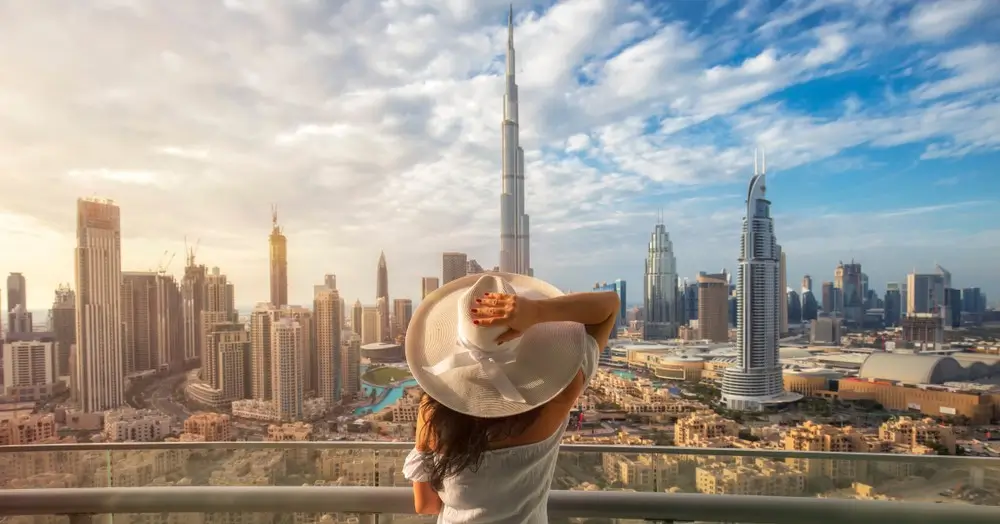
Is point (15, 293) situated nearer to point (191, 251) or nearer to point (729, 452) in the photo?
point (191, 251)

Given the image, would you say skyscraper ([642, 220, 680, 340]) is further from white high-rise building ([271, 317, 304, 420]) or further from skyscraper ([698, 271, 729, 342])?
white high-rise building ([271, 317, 304, 420])

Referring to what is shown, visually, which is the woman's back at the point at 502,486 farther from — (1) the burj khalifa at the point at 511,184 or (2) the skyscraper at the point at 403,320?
(1) the burj khalifa at the point at 511,184

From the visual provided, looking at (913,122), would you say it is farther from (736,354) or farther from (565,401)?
(565,401)

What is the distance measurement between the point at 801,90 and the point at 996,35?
3.54 m

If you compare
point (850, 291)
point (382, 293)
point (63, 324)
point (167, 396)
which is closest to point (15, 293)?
point (63, 324)

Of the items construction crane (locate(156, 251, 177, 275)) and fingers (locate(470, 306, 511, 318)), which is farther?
construction crane (locate(156, 251, 177, 275))

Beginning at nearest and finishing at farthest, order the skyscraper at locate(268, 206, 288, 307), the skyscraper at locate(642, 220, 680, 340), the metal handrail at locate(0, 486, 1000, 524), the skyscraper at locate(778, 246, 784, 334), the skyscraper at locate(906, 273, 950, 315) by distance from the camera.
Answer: the metal handrail at locate(0, 486, 1000, 524) → the skyscraper at locate(906, 273, 950, 315) → the skyscraper at locate(268, 206, 288, 307) → the skyscraper at locate(642, 220, 680, 340) → the skyscraper at locate(778, 246, 784, 334)

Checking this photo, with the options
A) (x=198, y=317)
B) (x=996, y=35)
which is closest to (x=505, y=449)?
(x=198, y=317)

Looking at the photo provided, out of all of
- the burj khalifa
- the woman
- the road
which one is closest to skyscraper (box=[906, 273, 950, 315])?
the burj khalifa

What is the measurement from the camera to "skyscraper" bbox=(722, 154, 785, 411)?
8.60 m

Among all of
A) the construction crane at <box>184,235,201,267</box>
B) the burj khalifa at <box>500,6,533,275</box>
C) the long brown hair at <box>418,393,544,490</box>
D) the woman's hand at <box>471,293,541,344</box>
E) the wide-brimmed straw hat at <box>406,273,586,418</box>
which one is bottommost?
the long brown hair at <box>418,393,544,490</box>

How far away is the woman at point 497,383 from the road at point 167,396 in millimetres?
5454

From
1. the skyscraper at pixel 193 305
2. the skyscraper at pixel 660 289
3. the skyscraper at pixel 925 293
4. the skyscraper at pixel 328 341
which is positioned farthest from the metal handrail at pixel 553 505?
the skyscraper at pixel 925 293

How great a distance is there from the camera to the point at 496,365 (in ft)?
2.46
